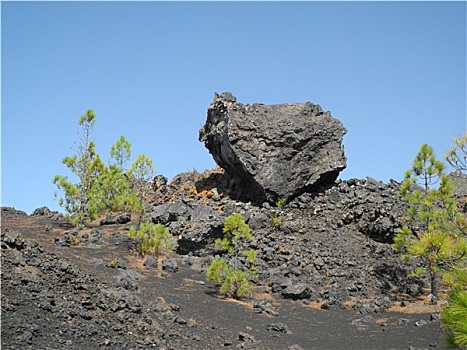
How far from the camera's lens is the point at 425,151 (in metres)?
16.2

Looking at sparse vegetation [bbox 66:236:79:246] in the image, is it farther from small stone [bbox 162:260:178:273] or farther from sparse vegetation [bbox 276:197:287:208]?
sparse vegetation [bbox 276:197:287:208]

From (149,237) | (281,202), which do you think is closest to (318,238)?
(281,202)

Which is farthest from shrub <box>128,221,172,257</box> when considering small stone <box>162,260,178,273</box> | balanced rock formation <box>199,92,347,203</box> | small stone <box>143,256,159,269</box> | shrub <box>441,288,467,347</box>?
shrub <box>441,288,467,347</box>

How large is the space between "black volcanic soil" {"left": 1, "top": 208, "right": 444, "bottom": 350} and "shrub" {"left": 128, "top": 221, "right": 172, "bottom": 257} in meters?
0.72

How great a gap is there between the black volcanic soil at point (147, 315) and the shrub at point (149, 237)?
2.37 ft

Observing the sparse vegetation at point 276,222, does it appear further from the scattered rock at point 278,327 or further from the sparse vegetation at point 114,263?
the scattered rock at point 278,327

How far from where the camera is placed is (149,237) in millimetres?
17359

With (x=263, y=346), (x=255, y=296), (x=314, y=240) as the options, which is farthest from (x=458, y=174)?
(x=263, y=346)

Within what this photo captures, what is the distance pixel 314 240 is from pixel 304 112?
23.8ft

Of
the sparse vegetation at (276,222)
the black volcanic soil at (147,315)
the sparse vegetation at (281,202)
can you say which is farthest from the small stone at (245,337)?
the sparse vegetation at (281,202)

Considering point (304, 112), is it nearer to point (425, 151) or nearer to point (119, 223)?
point (425, 151)

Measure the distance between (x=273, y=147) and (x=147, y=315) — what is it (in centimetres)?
1447

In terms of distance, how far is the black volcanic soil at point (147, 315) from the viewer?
314 inches

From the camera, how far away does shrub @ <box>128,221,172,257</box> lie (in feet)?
55.6
